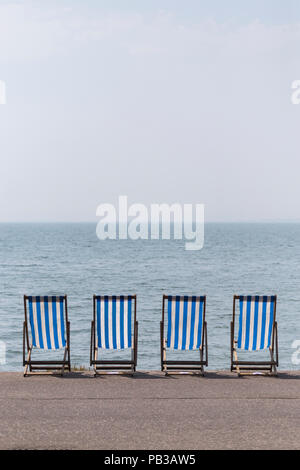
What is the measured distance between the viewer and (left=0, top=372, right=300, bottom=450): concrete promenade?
5473 mm

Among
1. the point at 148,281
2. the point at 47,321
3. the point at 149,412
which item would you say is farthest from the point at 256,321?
the point at 148,281

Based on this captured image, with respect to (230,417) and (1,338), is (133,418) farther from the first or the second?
(1,338)

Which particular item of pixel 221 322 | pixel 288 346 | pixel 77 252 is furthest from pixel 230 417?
pixel 77 252

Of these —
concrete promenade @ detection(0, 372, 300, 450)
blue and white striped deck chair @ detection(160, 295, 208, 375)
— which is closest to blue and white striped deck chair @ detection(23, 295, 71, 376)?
concrete promenade @ detection(0, 372, 300, 450)

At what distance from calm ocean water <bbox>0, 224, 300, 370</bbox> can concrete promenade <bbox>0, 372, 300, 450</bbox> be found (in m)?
13.4

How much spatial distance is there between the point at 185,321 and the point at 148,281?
4800cm

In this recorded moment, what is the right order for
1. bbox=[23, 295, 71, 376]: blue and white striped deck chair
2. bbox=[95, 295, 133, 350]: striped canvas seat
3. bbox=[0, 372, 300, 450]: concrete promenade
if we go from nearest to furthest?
bbox=[0, 372, 300, 450]: concrete promenade
bbox=[23, 295, 71, 376]: blue and white striped deck chair
bbox=[95, 295, 133, 350]: striped canvas seat

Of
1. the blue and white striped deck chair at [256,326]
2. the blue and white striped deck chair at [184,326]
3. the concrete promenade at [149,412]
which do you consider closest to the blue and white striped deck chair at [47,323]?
the concrete promenade at [149,412]

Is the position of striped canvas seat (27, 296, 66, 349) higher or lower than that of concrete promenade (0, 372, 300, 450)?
higher

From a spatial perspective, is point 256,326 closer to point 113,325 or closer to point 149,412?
point 113,325

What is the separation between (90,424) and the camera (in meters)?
5.97

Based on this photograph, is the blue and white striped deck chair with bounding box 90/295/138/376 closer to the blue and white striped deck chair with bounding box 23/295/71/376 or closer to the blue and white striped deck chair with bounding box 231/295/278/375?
the blue and white striped deck chair with bounding box 23/295/71/376

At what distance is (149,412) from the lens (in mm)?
6383
